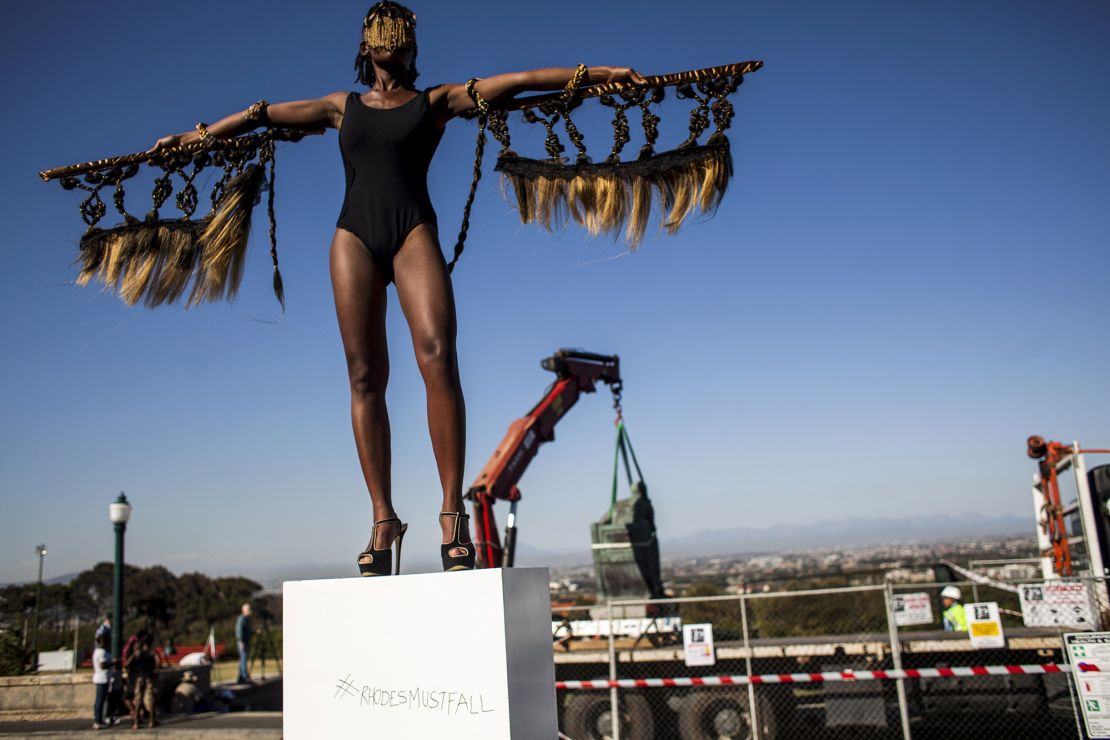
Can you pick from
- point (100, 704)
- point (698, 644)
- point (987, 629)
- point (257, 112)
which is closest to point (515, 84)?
point (257, 112)

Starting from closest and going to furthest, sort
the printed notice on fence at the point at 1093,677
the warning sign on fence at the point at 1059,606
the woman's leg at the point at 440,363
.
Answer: the woman's leg at the point at 440,363
the printed notice on fence at the point at 1093,677
the warning sign on fence at the point at 1059,606

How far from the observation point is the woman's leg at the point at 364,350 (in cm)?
284

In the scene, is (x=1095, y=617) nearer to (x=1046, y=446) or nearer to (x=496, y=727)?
(x=1046, y=446)

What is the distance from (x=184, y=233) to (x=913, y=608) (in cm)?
769

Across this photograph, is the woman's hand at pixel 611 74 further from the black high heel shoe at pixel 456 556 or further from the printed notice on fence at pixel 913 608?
the printed notice on fence at pixel 913 608

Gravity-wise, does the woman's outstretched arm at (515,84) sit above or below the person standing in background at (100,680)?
above

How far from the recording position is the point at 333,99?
3.13 metres

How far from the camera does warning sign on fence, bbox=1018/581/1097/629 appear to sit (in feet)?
24.4

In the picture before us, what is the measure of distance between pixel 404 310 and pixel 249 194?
1070 mm

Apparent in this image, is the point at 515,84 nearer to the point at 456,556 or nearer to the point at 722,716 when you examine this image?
the point at 456,556

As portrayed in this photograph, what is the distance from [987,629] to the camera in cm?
806

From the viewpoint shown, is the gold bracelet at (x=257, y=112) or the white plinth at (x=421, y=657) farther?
the gold bracelet at (x=257, y=112)

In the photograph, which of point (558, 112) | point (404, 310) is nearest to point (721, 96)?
point (558, 112)

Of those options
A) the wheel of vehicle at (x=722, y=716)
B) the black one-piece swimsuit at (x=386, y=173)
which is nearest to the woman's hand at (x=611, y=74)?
the black one-piece swimsuit at (x=386, y=173)
